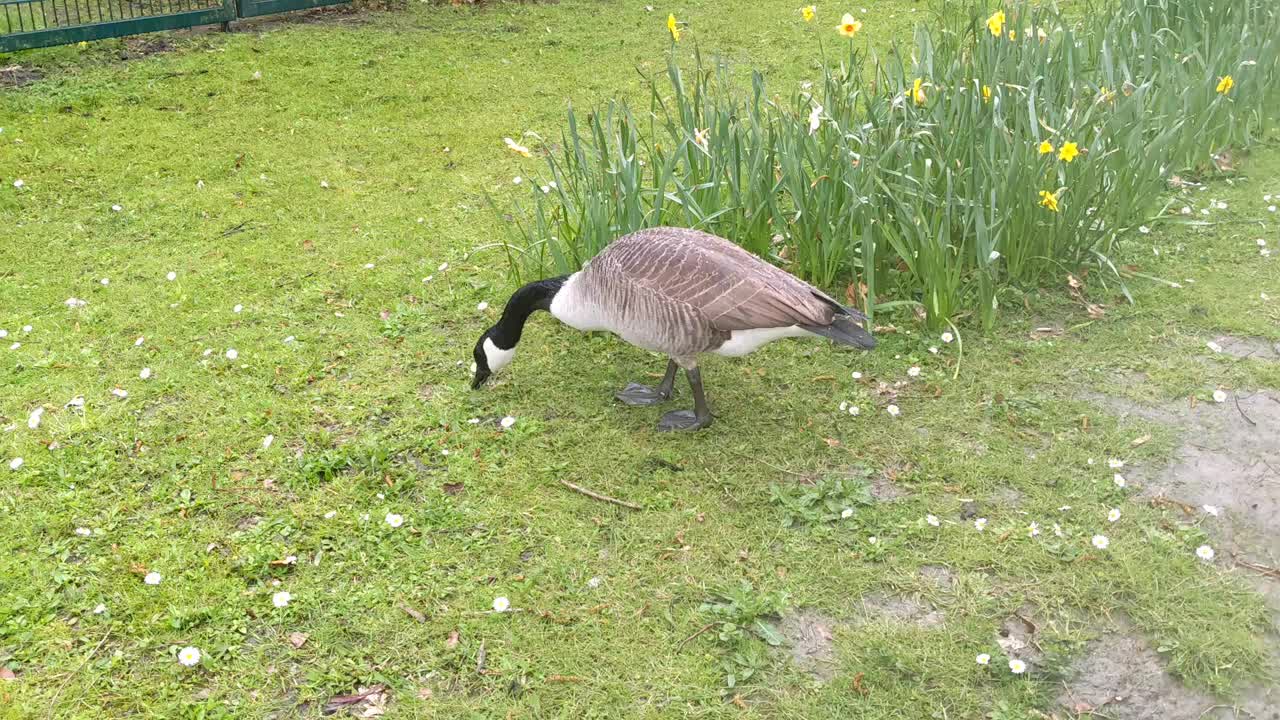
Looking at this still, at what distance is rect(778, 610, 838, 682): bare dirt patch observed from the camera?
2973 millimetres

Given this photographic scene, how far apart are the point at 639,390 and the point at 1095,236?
235cm

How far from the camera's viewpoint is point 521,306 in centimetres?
409

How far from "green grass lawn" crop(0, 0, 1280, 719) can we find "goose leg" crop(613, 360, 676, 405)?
21 cm

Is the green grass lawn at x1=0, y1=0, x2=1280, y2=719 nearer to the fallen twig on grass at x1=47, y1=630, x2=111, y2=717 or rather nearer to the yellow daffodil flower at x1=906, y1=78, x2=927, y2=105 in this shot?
the fallen twig on grass at x1=47, y1=630, x2=111, y2=717

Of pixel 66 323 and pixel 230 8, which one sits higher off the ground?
pixel 230 8

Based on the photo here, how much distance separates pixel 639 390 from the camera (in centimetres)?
431

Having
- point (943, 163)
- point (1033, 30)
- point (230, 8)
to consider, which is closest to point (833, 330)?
point (943, 163)

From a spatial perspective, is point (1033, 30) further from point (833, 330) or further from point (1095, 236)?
point (833, 330)

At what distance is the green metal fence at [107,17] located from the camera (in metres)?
7.86

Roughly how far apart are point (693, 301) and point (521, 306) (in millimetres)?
804

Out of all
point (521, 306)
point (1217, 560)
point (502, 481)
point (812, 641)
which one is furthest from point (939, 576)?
point (521, 306)

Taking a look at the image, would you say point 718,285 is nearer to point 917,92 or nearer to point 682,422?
point 682,422

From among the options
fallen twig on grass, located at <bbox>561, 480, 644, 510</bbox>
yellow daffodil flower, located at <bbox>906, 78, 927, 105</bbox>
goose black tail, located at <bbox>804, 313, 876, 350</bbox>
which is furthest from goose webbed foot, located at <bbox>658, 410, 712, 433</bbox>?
yellow daffodil flower, located at <bbox>906, 78, 927, 105</bbox>

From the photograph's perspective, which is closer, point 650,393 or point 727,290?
point 727,290
